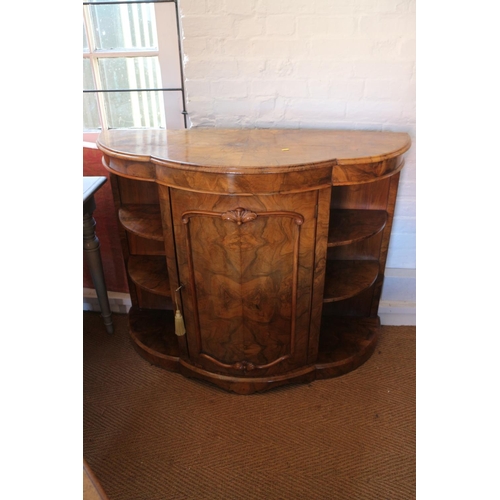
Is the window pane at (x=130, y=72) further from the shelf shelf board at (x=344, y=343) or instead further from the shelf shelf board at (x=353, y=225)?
the shelf shelf board at (x=344, y=343)

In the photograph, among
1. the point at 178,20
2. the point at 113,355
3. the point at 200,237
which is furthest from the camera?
the point at 113,355

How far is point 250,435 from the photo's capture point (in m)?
1.63

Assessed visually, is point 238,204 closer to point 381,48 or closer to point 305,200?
point 305,200

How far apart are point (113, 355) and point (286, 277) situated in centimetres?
95

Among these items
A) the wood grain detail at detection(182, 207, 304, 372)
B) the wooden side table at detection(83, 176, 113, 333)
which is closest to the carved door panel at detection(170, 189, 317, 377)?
the wood grain detail at detection(182, 207, 304, 372)

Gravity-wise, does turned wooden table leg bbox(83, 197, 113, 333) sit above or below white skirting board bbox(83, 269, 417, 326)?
above

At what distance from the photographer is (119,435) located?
1.64 meters

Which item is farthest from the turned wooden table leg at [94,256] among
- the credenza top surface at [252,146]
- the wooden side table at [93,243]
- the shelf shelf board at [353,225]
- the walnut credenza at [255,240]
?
the shelf shelf board at [353,225]

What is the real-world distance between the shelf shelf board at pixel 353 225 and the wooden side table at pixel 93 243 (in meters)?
0.93

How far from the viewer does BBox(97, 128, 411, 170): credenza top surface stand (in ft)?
4.54

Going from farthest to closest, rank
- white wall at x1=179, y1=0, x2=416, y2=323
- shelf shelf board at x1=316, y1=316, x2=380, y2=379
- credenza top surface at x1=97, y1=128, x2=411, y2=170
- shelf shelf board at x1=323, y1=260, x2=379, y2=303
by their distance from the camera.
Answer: shelf shelf board at x1=316, y1=316, x2=380, y2=379, shelf shelf board at x1=323, y1=260, x2=379, y2=303, white wall at x1=179, y1=0, x2=416, y2=323, credenza top surface at x1=97, y1=128, x2=411, y2=170

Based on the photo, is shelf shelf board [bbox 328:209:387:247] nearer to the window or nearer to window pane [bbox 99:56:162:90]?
the window

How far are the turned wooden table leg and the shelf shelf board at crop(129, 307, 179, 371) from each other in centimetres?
12
